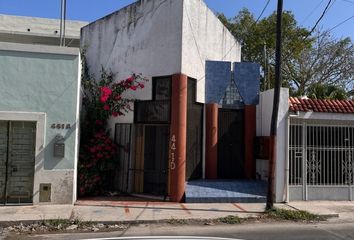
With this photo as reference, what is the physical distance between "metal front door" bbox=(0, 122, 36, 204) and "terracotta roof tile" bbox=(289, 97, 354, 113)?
8.46m

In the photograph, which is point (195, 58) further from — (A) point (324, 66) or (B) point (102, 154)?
(A) point (324, 66)

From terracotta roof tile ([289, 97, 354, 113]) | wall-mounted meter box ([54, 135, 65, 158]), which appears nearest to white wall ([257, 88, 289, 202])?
terracotta roof tile ([289, 97, 354, 113])

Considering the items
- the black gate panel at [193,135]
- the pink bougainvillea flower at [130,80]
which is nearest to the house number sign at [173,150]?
the black gate panel at [193,135]

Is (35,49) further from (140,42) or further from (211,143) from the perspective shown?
(211,143)

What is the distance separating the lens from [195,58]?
1493 centimetres

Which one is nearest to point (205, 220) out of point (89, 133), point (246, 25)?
point (89, 133)

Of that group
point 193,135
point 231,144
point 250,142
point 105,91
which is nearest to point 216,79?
point 193,135

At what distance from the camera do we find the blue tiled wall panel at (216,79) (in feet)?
51.2

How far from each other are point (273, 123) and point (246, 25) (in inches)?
711

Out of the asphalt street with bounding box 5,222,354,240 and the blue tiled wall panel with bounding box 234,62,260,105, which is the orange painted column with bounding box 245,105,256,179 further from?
the asphalt street with bounding box 5,222,354,240

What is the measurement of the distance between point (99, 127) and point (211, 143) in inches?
159

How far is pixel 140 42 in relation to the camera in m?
15.3

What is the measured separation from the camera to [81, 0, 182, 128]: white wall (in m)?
14.5

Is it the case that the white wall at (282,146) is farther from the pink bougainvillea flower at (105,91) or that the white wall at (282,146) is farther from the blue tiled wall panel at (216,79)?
the pink bougainvillea flower at (105,91)
